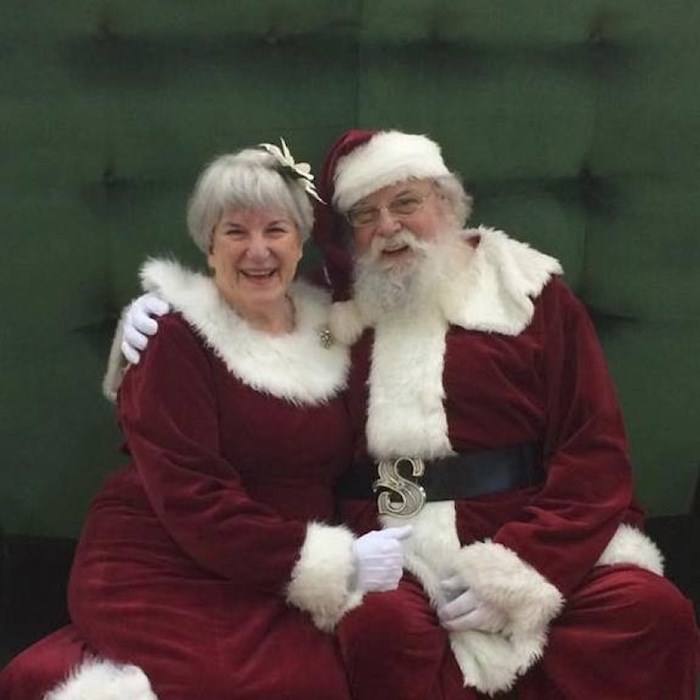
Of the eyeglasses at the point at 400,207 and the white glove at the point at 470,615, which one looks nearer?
the white glove at the point at 470,615

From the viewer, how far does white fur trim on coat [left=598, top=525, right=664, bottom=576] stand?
5.85 ft

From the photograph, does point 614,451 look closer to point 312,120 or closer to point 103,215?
point 312,120

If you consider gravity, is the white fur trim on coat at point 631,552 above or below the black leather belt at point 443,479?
below

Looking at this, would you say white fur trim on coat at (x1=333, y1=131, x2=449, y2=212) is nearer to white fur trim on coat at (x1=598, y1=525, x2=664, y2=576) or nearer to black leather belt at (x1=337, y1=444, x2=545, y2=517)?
black leather belt at (x1=337, y1=444, x2=545, y2=517)

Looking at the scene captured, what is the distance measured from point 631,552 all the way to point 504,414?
26 centimetres

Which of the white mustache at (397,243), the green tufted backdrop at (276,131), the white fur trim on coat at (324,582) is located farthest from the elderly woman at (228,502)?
the green tufted backdrop at (276,131)

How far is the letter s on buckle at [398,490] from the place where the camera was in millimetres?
1830

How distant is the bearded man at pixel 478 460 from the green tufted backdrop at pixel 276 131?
201 millimetres

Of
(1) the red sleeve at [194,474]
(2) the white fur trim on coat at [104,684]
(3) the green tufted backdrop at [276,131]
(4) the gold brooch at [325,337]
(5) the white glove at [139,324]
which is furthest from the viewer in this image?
(3) the green tufted backdrop at [276,131]

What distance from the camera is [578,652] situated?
1.66 meters

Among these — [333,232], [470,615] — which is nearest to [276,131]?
[333,232]

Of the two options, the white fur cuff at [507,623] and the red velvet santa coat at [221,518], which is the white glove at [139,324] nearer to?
the red velvet santa coat at [221,518]

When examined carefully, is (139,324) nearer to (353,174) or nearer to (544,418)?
(353,174)

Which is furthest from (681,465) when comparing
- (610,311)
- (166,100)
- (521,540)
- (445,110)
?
(166,100)
